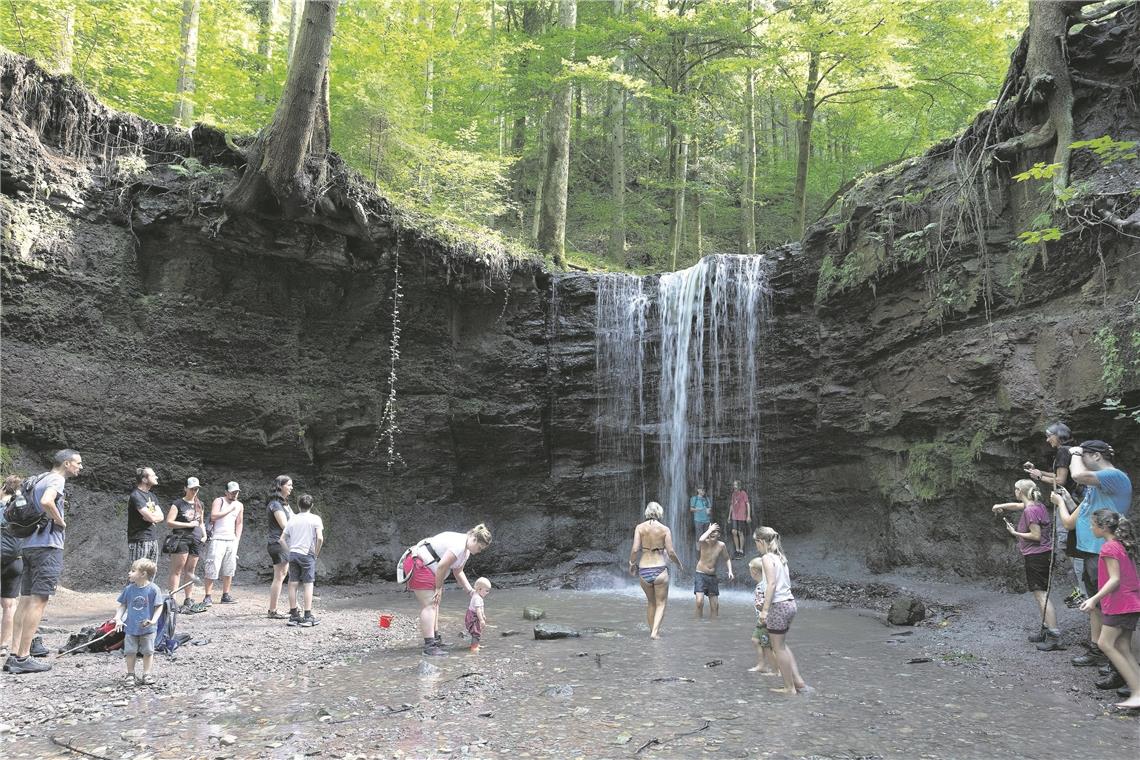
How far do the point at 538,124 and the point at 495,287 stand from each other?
41.9ft

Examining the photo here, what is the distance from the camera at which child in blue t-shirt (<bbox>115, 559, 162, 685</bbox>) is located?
18.4ft

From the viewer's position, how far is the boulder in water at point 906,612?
9422 mm

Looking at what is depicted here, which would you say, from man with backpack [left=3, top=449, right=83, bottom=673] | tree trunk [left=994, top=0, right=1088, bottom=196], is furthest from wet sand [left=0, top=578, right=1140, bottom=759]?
tree trunk [left=994, top=0, right=1088, bottom=196]

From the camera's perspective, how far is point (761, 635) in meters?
6.40

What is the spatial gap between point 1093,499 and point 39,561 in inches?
379

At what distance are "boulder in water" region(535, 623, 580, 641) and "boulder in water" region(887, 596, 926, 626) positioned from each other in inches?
178

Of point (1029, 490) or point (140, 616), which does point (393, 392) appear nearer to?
point (140, 616)

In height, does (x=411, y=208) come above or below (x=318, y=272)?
above

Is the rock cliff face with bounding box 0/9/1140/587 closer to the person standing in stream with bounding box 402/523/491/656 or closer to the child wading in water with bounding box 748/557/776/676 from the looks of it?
the child wading in water with bounding box 748/557/776/676

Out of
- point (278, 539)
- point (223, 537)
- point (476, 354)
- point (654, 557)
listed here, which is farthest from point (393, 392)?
point (654, 557)

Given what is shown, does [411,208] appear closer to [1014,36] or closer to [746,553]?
[746,553]

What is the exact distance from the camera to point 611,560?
15.3m

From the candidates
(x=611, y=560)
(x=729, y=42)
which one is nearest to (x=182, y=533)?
(x=611, y=560)

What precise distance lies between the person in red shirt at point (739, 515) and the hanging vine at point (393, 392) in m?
7.04
